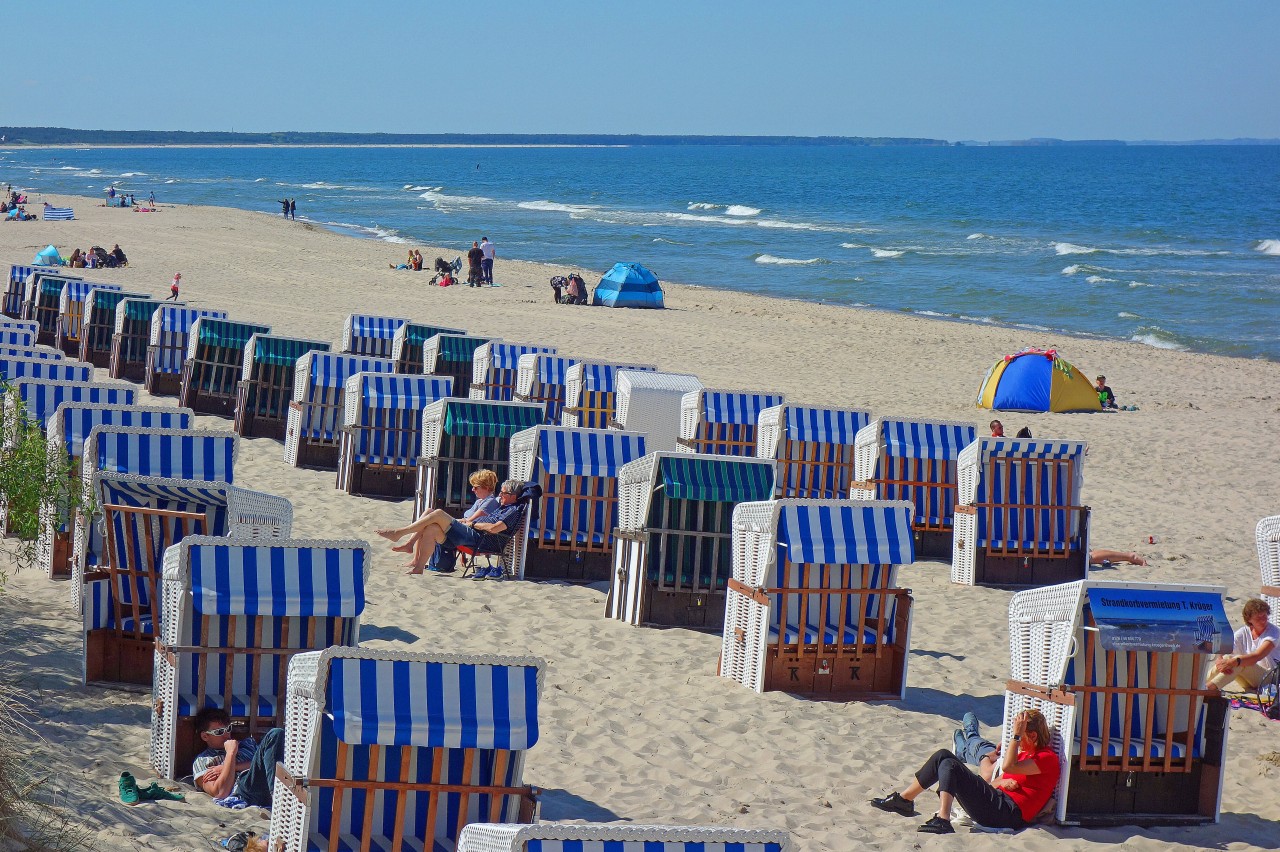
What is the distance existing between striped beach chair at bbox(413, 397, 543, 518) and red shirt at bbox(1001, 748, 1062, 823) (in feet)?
19.3

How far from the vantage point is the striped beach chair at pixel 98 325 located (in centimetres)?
1872

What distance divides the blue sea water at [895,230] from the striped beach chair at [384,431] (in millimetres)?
21337

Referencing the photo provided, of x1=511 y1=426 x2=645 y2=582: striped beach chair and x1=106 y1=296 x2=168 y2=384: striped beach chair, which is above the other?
x1=106 y1=296 x2=168 y2=384: striped beach chair

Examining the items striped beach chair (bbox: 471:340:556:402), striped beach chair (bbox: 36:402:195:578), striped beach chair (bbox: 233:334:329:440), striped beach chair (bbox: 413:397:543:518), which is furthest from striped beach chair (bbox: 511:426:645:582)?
striped beach chair (bbox: 233:334:329:440)

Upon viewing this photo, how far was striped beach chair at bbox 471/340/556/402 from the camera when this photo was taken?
1539cm

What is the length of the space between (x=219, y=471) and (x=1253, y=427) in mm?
15913

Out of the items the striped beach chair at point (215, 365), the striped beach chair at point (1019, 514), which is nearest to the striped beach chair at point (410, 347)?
the striped beach chair at point (215, 365)

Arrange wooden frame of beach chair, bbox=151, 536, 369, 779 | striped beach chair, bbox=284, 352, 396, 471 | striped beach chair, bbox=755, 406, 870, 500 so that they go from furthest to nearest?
striped beach chair, bbox=284, 352, 396, 471 → striped beach chair, bbox=755, 406, 870, 500 → wooden frame of beach chair, bbox=151, 536, 369, 779

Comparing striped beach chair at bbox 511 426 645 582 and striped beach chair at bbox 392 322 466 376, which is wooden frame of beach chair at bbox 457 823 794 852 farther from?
striped beach chair at bbox 392 322 466 376

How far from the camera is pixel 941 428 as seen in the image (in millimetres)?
12383

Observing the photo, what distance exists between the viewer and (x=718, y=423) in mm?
13133

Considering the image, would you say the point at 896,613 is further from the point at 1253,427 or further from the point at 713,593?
the point at 1253,427

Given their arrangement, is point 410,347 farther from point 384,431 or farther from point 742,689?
point 742,689

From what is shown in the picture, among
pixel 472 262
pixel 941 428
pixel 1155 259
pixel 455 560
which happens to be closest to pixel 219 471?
Answer: pixel 455 560
